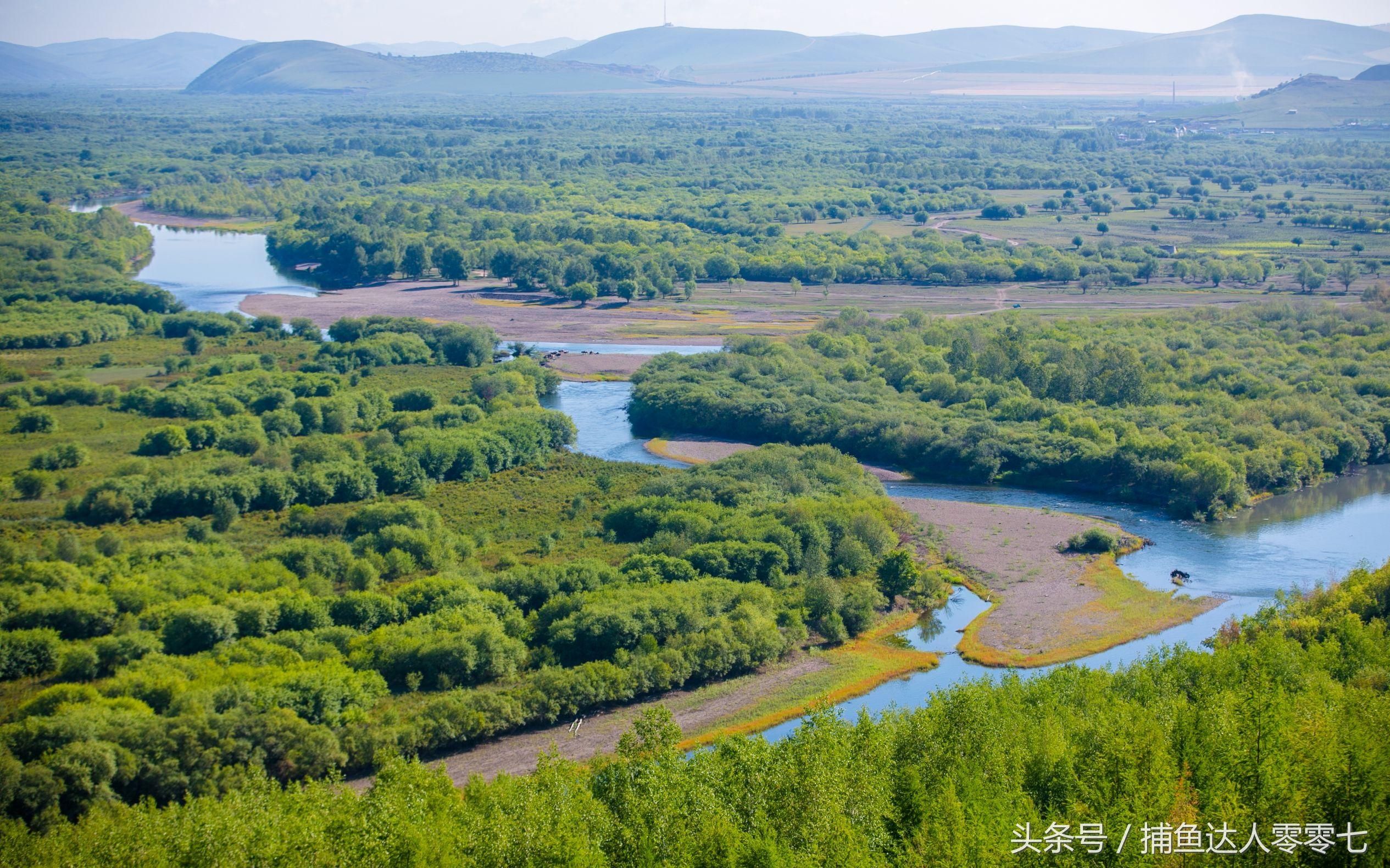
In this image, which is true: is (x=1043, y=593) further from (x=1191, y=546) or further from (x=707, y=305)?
(x=707, y=305)

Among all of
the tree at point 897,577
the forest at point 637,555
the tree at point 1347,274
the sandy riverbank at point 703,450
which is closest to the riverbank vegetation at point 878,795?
the forest at point 637,555

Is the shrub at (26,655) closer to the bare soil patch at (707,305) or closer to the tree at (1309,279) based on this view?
the bare soil patch at (707,305)

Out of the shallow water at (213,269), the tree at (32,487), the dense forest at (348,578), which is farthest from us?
the shallow water at (213,269)

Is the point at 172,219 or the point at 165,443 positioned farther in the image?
the point at 172,219

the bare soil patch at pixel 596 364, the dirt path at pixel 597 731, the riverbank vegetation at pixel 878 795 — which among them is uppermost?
the riverbank vegetation at pixel 878 795

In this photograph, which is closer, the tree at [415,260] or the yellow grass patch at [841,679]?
the yellow grass patch at [841,679]

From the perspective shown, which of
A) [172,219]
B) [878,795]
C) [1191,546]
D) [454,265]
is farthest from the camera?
[172,219]

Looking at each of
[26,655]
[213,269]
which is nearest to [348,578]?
[26,655]
